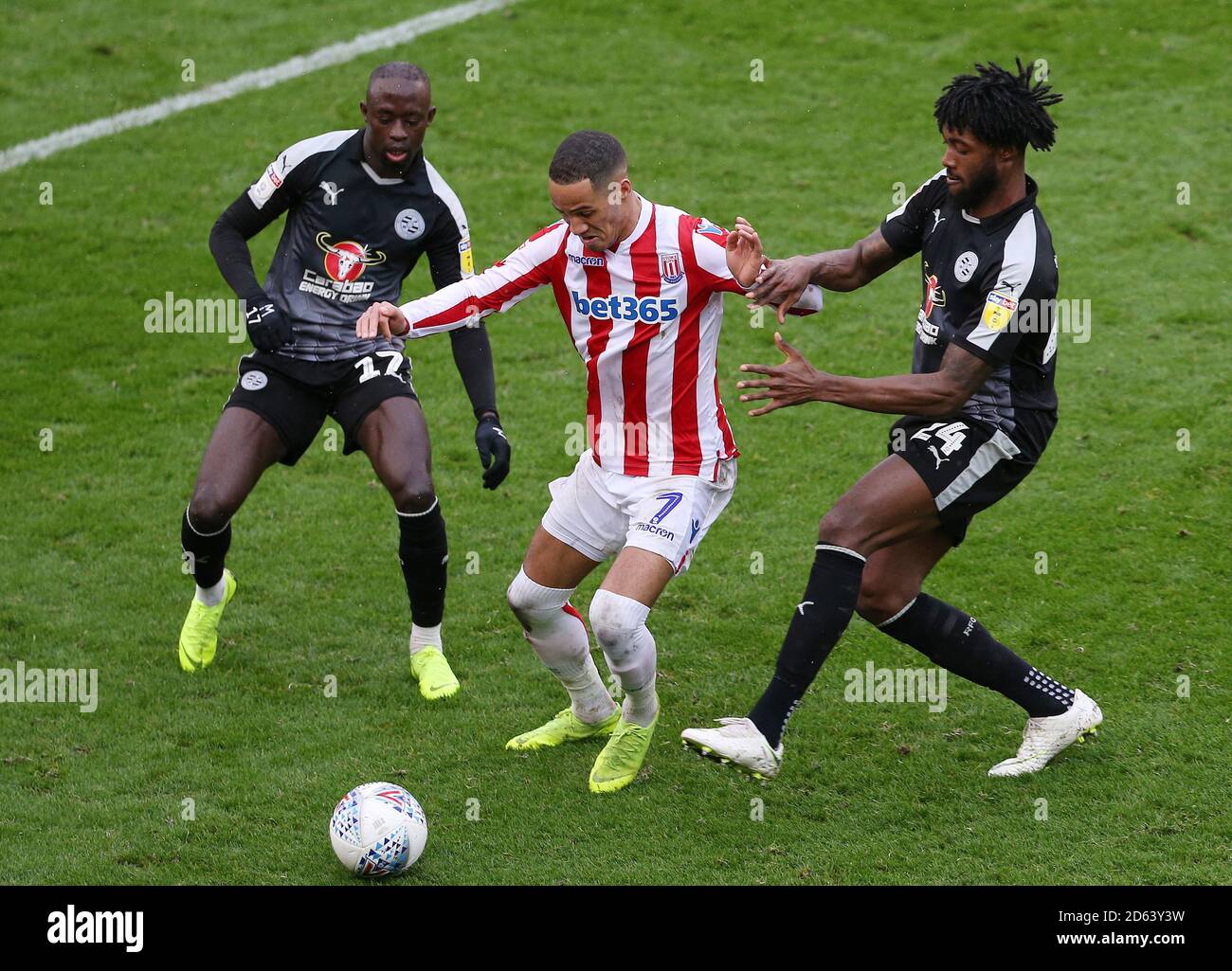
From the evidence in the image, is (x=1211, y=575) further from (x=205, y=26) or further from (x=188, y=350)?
(x=205, y=26)

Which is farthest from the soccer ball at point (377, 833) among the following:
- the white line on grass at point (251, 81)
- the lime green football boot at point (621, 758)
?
the white line on grass at point (251, 81)

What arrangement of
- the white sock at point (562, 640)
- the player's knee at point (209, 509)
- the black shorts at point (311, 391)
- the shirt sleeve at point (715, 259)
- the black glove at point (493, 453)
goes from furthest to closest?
the black shorts at point (311, 391) < the player's knee at point (209, 509) < the black glove at point (493, 453) < the white sock at point (562, 640) < the shirt sleeve at point (715, 259)

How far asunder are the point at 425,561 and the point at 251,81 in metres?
8.98

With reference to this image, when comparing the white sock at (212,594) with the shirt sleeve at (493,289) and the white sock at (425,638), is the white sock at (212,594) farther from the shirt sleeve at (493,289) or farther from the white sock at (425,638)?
the shirt sleeve at (493,289)

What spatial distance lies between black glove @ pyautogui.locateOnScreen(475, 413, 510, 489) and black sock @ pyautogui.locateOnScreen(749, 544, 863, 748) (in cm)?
150

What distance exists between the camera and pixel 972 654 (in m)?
6.47

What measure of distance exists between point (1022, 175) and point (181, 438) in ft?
20.0

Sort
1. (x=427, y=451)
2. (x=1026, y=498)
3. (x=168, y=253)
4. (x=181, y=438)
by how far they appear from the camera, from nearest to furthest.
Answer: (x=427, y=451) → (x=1026, y=498) → (x=181, y=438) → (x=168, y=253)

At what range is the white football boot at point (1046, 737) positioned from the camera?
647 centimetres

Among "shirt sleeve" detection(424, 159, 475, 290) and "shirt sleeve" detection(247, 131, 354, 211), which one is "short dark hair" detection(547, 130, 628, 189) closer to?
"shirt sleeve" detection(424, 159, 475, 290)

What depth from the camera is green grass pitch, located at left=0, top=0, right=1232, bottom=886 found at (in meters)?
6.16

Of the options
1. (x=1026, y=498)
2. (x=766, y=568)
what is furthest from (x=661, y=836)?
(x=1026, y=498)

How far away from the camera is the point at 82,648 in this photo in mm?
7758

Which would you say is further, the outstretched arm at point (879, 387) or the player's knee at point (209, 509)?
the player's knee at point (209, 509)
